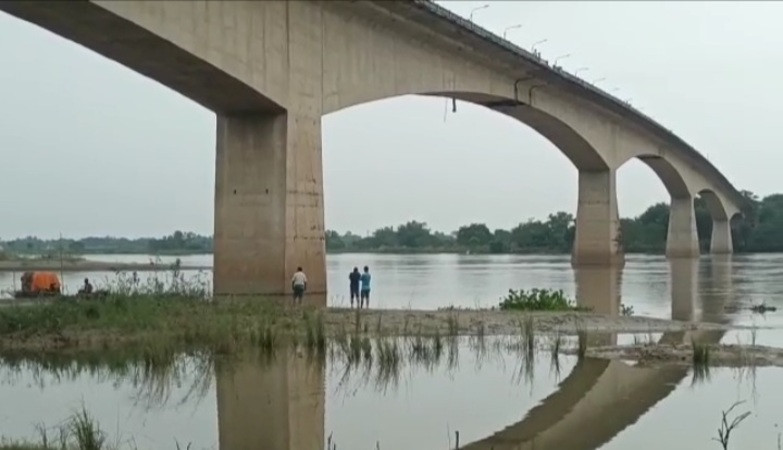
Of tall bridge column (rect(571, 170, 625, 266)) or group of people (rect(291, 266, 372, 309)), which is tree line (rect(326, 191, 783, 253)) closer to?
tall bridge column (rect(571, 170, 625, 266))

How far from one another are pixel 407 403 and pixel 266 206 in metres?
19.8

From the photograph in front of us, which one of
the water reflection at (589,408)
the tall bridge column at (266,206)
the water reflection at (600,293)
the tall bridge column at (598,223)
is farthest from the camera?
the tall bridge column at (598,223)

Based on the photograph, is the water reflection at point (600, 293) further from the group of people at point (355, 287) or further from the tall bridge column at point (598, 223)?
the group of people at point (355, 287)

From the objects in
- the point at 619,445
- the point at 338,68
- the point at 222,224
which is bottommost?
the point at 619,445

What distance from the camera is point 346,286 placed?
47.8 metres

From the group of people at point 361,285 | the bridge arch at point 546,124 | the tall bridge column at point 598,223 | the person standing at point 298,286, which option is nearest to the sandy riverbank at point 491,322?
the person standing at point 298,286

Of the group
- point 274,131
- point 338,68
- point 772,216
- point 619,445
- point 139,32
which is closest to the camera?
point 619,445

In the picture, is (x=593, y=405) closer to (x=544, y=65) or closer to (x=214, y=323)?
(x=214, y=323)

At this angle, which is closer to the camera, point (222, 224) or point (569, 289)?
point (222, 224)

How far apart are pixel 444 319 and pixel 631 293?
1774cm

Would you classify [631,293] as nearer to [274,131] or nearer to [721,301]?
[721,301]

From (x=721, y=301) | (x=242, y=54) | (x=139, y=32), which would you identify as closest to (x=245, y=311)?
(x=139, y=32)

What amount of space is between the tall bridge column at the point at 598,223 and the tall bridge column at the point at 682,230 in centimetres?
2465

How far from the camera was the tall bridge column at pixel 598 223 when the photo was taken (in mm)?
68188
